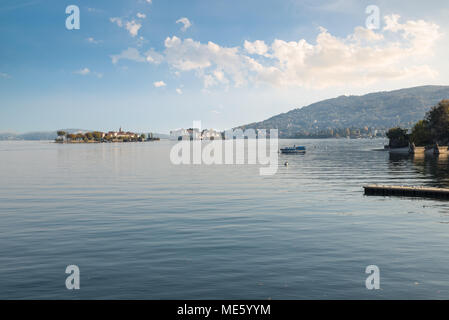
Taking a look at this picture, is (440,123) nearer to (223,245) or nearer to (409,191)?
(409,191)

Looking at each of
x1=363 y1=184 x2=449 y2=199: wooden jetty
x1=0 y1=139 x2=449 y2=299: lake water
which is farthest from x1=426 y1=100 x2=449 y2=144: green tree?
x1=0 y1=139 x2=449 y2=299: lake water

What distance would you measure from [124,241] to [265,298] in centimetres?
1571

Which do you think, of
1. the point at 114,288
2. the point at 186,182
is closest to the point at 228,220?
the point at 114,288

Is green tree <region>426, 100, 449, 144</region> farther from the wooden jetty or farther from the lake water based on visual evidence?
the lake water

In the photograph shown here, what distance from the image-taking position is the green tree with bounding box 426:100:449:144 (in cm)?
18800

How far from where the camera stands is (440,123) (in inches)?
7446

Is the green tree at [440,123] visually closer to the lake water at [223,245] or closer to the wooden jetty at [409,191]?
the wooden jetty at [409,191]

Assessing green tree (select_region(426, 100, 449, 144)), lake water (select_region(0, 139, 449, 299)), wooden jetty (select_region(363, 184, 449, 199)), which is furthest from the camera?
green tree (select_region(426, 100, 449, 144))

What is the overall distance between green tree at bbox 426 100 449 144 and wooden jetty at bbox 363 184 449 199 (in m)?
151

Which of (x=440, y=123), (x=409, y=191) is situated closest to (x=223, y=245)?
(x=409, y=191)

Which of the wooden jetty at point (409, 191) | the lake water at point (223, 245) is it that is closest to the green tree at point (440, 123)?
the wooden jetty at point (409, 191)

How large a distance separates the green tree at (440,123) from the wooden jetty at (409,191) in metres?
151

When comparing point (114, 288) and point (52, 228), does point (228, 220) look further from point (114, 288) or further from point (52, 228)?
point (114, 288)

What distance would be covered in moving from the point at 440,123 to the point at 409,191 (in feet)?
504
